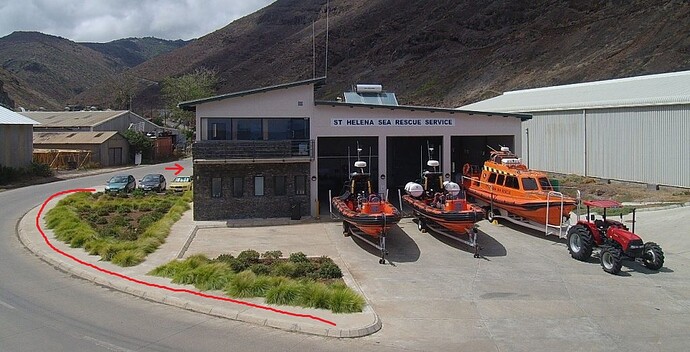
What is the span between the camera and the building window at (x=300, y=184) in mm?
28125

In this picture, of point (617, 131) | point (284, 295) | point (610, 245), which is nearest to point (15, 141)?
point (284, 295)

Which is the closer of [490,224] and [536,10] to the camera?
[490,224]

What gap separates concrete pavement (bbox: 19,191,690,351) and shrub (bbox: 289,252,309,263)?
1.24 m

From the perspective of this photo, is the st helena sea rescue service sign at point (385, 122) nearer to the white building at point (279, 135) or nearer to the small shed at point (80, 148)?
the white building at point (279, 135)

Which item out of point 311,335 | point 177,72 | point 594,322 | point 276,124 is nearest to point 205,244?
point 276,124

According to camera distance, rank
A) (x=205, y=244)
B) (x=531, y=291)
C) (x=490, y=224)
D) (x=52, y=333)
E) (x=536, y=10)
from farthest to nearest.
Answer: (x=536, y=10), (x=490, y=224), (x=205, y=244), (x=531, y=291), (x=52, y=333)

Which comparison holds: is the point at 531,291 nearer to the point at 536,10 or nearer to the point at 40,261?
the point at 40,261

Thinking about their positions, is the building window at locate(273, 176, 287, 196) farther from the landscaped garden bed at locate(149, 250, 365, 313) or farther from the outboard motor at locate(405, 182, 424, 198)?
the landscaped garden bed at locate(149, 250, 365, 313)

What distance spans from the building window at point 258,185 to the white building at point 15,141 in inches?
1159

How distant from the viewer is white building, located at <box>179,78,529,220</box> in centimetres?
2717

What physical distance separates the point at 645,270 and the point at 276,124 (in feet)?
54.0

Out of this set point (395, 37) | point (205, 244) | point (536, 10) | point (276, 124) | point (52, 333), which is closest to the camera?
point (52, 333)

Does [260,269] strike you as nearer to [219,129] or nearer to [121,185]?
[219,129]

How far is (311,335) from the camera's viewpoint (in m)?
12.5
